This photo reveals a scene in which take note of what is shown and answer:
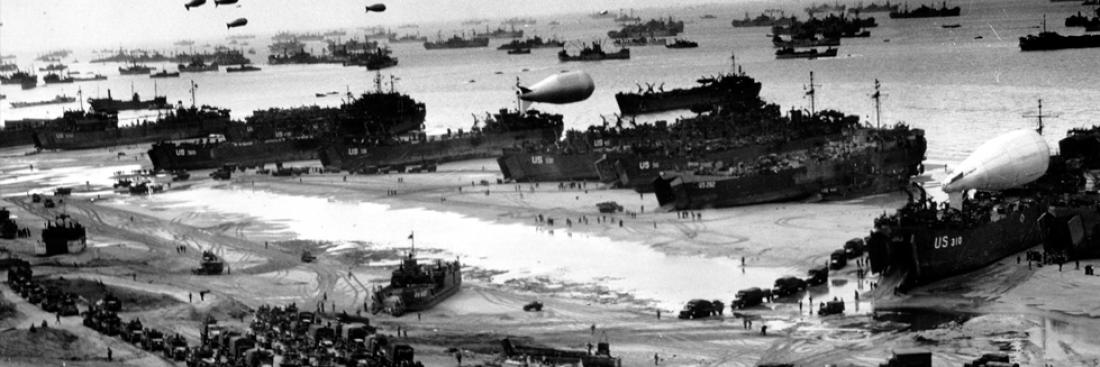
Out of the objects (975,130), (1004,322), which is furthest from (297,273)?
(975,130)

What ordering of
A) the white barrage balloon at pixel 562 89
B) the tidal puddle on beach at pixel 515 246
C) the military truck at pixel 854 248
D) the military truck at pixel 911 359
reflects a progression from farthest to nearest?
1. the white barrage balloon at pixel 562 89
2. the military truck at pixel 854 248
3. the tidal puddle on beach at pixel 515 246
4. the military truck at pixel 911 359

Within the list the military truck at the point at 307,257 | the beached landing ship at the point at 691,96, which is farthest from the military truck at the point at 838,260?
the beached landing ship at the point at 691,96

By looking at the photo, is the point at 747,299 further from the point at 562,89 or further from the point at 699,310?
the point at 562,89

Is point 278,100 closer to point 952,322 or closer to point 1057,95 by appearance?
point 1057,95

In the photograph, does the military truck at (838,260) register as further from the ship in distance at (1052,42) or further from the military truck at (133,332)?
the ship in distance at (1052,42)

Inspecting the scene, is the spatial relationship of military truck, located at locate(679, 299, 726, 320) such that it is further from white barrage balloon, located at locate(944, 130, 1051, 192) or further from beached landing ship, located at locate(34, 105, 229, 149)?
beached landing ship, located at locate(34, 105, 229, 149)

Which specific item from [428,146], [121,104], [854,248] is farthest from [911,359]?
[121,104]

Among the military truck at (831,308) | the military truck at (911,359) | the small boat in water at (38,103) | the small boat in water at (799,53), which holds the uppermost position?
the small boat in water at (799,53)
